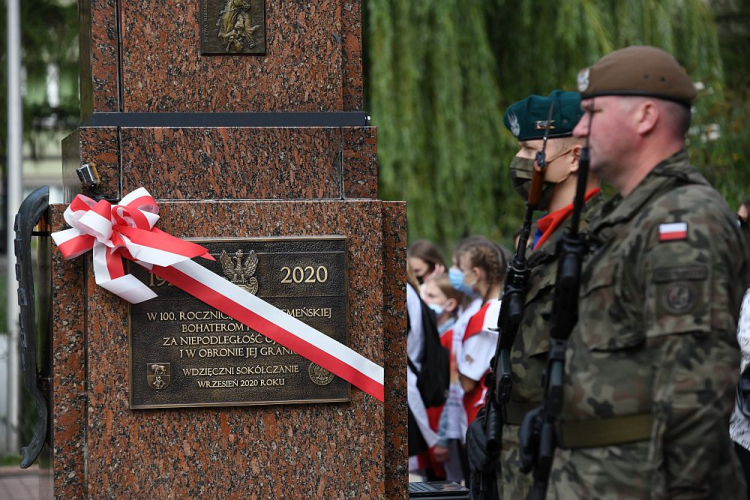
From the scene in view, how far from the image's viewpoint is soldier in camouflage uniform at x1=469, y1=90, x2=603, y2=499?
3.10m

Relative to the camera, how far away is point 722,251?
8.16ft

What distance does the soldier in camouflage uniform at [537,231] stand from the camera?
3098mm

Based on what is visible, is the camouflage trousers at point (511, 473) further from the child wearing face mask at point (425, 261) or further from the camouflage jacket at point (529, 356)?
the child wearing face mask at point (425, 261)

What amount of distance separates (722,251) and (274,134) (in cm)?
179

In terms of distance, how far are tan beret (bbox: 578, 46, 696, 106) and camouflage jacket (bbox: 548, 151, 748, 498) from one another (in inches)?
6.3

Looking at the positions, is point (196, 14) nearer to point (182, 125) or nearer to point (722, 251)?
point (182, 125)

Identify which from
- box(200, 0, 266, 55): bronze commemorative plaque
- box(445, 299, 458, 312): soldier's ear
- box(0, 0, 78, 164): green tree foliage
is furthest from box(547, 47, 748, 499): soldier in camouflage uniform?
box(0, 0, 78, 164): green tree foliage

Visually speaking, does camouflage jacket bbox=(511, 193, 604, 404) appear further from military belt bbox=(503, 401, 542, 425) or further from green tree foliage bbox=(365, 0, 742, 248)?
green tree foliage bbox=(365, 0, 742, 248)

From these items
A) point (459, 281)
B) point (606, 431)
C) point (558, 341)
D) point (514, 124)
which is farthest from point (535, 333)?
point (459, 281)

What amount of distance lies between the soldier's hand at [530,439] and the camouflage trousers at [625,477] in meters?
0.12

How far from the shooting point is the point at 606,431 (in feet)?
8.55

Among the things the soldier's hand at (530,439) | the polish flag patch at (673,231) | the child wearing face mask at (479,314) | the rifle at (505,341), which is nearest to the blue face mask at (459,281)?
the child wearing face mask at (479,314)

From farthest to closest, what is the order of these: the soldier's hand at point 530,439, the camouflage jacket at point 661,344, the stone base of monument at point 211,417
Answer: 1. the stone base of monument at point 211,417
2. the soldier's hand at point 530,439
3. the camouflage jacket at point 661,344

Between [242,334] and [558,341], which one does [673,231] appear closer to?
[558,341]
